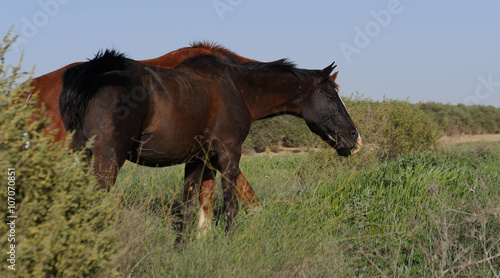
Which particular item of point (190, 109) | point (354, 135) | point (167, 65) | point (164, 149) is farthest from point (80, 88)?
point (354, 135)

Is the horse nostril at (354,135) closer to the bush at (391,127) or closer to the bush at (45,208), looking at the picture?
the bush at (45,208)

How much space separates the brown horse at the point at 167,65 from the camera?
438 cm

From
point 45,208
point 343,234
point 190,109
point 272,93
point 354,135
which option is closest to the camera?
point 45,208

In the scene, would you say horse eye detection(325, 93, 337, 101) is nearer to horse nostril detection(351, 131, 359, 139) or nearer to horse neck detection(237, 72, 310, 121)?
horse neck detection(237, 72, 310, 121)

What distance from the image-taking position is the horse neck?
5660 mm

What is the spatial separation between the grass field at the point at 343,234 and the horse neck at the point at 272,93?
72 centimetres

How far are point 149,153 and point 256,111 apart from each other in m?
1.64

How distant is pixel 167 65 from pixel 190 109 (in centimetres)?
142

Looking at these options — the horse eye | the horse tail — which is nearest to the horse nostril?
the horse eye

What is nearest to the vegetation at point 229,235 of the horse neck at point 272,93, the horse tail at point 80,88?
the horse tail at point 80,88

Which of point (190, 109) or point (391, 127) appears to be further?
point (391, 127)

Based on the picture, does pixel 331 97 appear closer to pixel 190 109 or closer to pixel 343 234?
pixel 343 234

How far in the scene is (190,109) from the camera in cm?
470

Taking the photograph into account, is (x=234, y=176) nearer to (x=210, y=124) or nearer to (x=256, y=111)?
(x=210, y=124)
